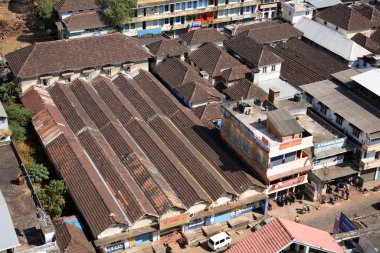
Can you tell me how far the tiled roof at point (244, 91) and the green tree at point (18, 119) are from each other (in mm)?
26170

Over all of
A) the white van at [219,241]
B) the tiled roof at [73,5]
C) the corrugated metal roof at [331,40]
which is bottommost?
the white van at [219,241]

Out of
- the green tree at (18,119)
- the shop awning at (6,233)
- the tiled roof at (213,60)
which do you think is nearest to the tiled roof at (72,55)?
the green tree at (18,119)

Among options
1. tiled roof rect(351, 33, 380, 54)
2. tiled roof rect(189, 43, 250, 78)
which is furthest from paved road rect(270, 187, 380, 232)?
tiled roof rect(351, 33, 380, 54)

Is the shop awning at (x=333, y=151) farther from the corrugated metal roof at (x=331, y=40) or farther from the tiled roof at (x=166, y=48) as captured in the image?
the tiled roof at (x=166, y=48)

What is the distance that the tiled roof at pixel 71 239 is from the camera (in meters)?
50.0

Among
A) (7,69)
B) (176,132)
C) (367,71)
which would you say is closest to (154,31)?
(7,69)

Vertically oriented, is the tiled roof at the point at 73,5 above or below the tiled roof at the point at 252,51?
above

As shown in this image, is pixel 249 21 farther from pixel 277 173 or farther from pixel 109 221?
pixel 109 221

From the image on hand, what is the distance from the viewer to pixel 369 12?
312 feet

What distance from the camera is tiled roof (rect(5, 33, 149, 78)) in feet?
243

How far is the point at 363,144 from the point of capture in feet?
205

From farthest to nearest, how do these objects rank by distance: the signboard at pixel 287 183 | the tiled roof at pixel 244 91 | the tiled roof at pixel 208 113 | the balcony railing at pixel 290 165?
the tiled roof at pixel 244 91 → the tiled roof at pixel 208 113 → the signboard at pixel 287 183 → the balcony railing at pixel 290 165

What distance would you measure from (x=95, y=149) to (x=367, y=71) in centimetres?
3585

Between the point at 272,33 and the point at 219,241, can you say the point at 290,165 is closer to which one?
the point at 219,241
